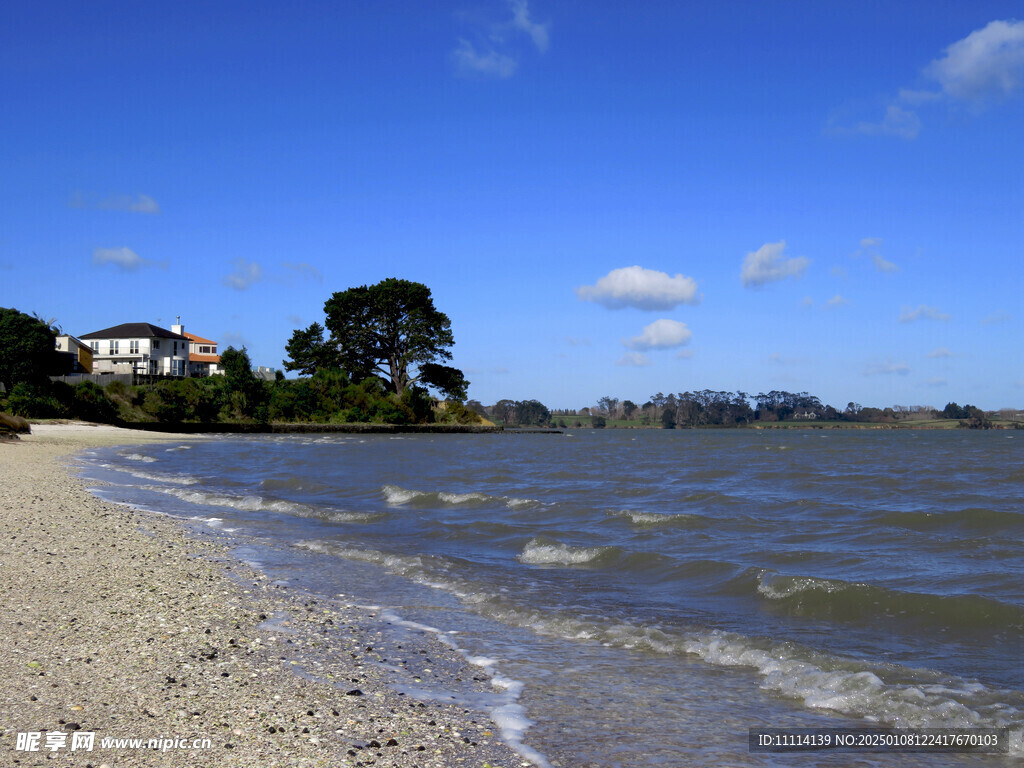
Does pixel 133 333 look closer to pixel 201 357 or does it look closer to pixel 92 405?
pixel 201 357

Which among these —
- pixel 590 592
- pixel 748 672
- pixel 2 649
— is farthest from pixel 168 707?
pixel 590 592

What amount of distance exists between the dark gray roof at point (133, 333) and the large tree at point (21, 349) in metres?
30.2

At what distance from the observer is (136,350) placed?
81688mm

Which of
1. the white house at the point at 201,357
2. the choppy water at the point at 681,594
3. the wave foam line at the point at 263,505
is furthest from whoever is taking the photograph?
the white house at the point at 201,357

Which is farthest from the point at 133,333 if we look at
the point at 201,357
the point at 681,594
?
the point at 681,594

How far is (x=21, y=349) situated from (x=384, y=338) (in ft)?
99.3

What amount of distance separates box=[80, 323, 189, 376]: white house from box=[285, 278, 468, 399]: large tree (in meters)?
19.5

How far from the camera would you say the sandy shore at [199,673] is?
139 inches

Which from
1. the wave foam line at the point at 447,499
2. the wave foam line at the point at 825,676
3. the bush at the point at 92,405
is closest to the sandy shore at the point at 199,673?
the wave foam line at the point at 825,676

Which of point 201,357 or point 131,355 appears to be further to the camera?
point 201,357

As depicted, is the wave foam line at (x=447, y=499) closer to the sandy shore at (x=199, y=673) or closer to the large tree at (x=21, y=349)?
the sandy shore at (x=199, y=673)

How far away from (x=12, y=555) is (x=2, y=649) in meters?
3.69

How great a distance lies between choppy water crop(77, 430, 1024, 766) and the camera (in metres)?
4.51

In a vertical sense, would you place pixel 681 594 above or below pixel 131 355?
below
